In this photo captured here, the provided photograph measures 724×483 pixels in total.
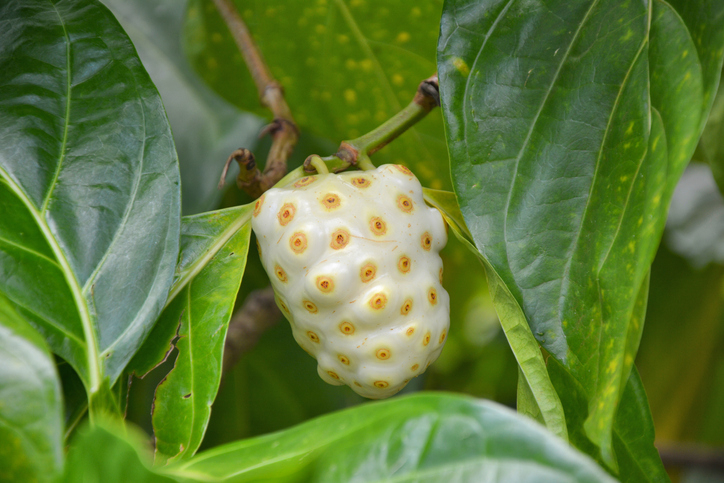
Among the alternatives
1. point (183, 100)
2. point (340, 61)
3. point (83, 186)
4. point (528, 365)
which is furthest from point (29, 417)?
point (183, 100)

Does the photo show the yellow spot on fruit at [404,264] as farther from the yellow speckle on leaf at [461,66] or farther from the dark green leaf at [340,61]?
the dark green leaf at [340,61]

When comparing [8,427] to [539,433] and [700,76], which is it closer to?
[539,433]

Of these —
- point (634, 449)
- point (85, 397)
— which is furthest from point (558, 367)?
point (85, 397)

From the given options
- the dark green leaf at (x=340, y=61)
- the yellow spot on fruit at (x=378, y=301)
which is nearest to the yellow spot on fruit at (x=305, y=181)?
the yellow spot on fruit at (x=378, y=301)

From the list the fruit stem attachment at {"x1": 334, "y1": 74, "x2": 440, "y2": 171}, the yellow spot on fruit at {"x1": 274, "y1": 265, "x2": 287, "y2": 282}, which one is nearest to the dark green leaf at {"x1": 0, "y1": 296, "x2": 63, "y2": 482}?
the yellow spot on fruit at {"x1": 274, "y1": 265, "x2": 287, "y2": 282}

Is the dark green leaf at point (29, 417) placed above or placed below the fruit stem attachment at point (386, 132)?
below
